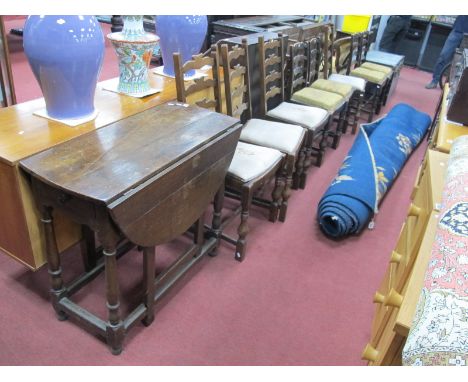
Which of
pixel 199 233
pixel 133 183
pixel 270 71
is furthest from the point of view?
pixel 270 71

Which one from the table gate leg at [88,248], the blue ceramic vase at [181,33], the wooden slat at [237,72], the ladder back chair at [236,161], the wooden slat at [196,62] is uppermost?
the blue ceramic vase at [181,33]

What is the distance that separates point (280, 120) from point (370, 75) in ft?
5.91

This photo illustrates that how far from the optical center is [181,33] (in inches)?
79.1

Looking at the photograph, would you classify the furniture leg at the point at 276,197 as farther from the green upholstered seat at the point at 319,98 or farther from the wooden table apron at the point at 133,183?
the green upholstered seat at the point at 319,98

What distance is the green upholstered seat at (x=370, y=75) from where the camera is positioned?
3.83m

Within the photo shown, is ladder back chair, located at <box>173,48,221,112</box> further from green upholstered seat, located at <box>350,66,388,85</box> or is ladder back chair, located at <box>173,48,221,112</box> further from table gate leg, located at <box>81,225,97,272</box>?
green upholstered seat, located at <box>350,66,388,85</box>

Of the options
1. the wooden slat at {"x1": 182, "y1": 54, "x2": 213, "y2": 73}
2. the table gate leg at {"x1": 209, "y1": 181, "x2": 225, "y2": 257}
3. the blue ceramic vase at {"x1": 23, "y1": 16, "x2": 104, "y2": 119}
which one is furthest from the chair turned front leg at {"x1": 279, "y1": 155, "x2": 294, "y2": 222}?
the blue ceramic vase at {"x1": 23, "y1": 16, "x2": 104, "y2": 119}

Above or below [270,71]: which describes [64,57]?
above

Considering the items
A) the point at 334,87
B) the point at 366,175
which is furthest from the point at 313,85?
the point at 366,175

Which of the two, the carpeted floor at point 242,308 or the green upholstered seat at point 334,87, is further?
the green upholstered seat at point 334,87

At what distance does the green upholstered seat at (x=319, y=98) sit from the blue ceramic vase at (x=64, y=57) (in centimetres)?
178

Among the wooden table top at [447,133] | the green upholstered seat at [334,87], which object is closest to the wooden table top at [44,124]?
the wooden table top at [447,133]

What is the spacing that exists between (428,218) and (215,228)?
1.12 metres

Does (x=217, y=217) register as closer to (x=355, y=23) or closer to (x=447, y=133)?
(x=447, y=133)
